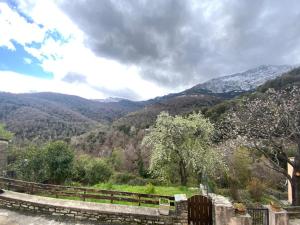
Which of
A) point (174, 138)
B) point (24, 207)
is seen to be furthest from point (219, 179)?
point (24, 207)

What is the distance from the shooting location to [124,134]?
77.4 m

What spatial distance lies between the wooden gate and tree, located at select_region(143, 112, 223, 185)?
43.5 feet

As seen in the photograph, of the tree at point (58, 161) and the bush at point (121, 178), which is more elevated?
the tree at point (58, 161)

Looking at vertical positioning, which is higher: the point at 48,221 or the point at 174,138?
the point at 174,138

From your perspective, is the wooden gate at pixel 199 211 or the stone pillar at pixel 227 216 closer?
the stone pillar at pixel 227 216

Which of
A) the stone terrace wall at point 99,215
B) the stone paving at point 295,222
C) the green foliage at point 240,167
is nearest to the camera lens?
the stone terrace wall at point 99,215

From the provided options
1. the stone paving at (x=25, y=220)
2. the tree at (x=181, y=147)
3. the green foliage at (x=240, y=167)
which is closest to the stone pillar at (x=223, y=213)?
the stone paving at (x=25, y=220)

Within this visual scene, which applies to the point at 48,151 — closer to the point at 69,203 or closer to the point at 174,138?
the point at 174,138

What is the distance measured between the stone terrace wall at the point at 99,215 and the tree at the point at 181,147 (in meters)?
13.4

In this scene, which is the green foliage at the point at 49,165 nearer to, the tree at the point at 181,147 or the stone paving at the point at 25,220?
the tree at the point at 181,147

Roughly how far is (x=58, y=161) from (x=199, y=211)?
16.3 meters

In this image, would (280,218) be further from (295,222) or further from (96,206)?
(96,206)

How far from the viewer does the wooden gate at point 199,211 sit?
10.3 metres

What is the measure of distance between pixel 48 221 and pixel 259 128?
15332 mm
